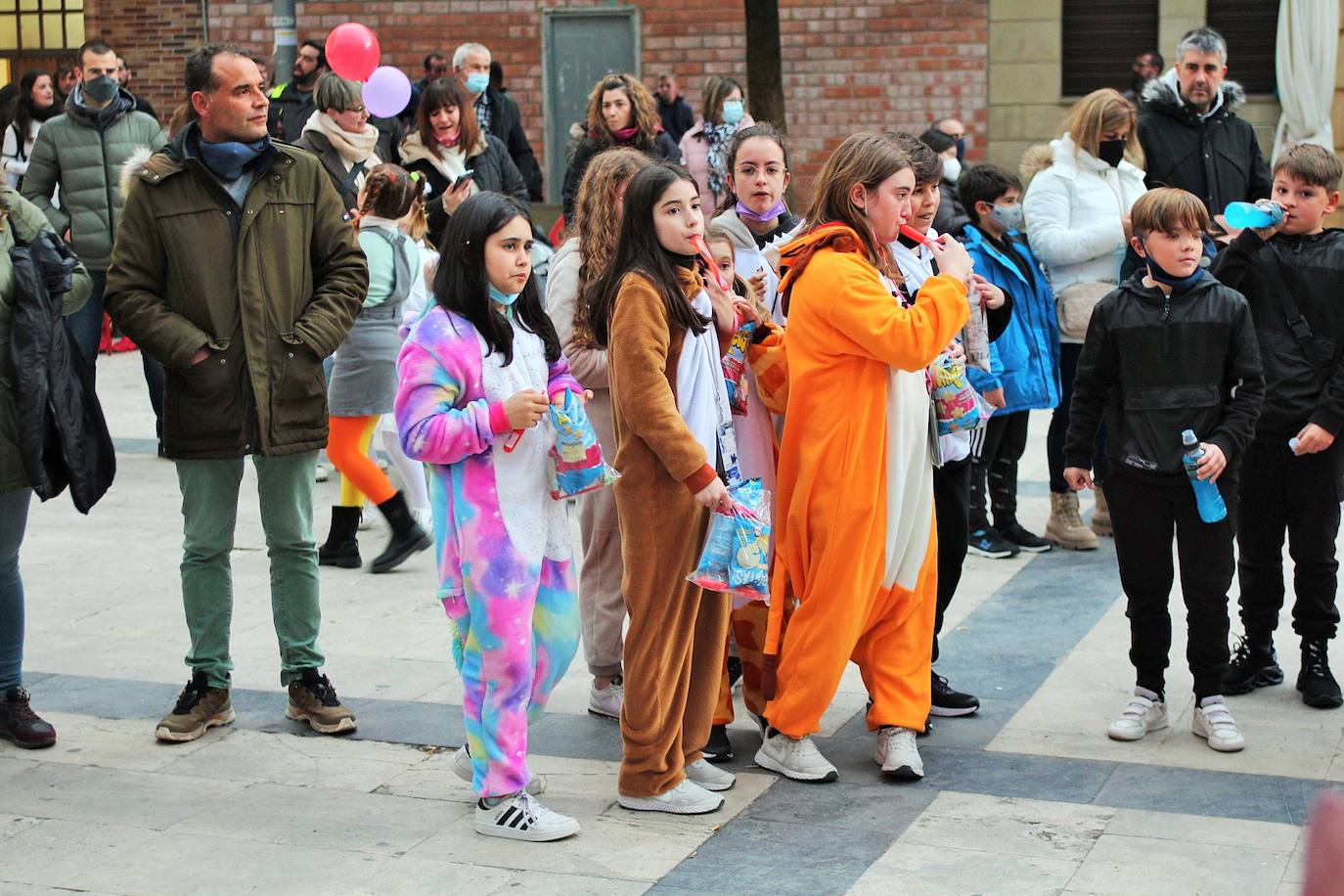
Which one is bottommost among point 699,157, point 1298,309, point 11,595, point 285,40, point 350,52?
point 11,595

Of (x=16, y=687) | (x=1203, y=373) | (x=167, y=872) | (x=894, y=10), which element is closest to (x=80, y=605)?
(x=16, y=687)

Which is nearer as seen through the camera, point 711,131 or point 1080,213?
point 1080,213

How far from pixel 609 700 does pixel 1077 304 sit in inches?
135

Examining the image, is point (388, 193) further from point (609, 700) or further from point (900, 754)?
point (900, 754)

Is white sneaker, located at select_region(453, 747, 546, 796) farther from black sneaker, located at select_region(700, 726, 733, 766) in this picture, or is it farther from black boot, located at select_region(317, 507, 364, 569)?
black boot, located at select_region(317, 507, 364, 569)

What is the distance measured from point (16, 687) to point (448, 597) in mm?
1727

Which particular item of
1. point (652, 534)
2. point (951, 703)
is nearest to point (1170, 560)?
point (951, 703)

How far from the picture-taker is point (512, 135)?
11.0m

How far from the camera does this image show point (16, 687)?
536 cm

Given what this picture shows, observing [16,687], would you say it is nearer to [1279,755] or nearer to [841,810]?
[841,810]

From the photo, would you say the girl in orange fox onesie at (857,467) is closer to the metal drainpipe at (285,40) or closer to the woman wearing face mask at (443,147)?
the woman wearing face mask at (443,147)

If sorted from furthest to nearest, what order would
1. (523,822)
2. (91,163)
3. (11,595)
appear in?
(91,163) → (11,595) → (523,822)

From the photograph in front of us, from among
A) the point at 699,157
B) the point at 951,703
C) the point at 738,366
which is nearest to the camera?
the point at 738,366

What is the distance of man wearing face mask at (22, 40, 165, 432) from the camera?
960 centimetres
